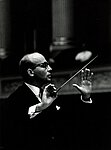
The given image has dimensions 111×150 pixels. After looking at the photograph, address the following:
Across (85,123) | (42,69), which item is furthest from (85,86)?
(42,69)

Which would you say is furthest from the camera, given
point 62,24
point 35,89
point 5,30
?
point 5,30

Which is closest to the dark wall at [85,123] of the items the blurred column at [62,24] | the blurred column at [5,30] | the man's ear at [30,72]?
the man's ear at [30,72]

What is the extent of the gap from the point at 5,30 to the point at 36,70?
1472 millimetres

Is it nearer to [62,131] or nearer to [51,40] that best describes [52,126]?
[62,131]

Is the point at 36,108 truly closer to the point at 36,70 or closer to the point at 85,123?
the point at 36,70

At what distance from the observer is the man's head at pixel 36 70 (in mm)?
7070

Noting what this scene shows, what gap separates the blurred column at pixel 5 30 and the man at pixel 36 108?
48.8 inches

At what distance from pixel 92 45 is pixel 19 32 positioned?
1103 millimetres

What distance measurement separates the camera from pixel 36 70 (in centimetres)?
708

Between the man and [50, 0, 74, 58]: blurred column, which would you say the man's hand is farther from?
[50, 0, 74, 58]: blurred column

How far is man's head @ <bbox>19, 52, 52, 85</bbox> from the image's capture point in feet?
23.2

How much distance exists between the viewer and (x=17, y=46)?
8242mm

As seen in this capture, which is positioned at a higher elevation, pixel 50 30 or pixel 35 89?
pixel 50 30

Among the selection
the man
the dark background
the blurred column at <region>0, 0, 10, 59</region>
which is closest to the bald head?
the man
